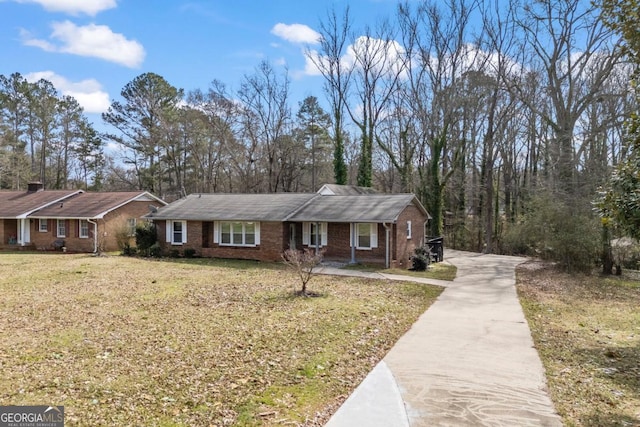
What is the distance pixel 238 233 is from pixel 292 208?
Result: 10.5 feet

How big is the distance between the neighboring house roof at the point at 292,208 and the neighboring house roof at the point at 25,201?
32.3ft

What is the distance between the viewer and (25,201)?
96.5 feet

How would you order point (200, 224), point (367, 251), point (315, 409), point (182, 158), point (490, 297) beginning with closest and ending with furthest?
point (315, 409) → point (490, 297) → point (367, 251) → point (200, 224) → point (182, 158)

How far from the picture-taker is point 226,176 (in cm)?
4472

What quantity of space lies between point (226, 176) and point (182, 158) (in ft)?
15.4

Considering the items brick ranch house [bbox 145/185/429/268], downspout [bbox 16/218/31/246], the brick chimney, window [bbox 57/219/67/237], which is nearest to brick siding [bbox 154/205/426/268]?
brick ranch house [bbox 145/185/429/268]

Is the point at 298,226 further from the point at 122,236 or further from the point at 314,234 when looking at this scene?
the point at 122,236

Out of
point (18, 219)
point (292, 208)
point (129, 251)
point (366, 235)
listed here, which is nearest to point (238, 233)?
point (292, 208)

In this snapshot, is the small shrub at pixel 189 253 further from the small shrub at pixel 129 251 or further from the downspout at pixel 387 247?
the downspout at pixel 387 247

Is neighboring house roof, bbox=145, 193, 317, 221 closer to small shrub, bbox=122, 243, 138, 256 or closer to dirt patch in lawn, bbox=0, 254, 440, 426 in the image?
small shrub, bbox=122, 243, 138, 256

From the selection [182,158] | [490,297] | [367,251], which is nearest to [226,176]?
[182,158]

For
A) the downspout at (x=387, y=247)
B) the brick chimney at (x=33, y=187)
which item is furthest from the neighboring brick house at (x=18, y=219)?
the downspout at (x=387, y=247)

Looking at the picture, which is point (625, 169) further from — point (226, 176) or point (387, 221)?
point (226, 176)

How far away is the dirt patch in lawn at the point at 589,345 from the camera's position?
5.63 meters
